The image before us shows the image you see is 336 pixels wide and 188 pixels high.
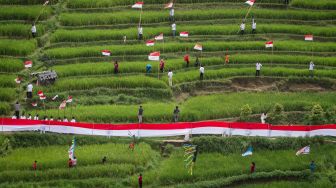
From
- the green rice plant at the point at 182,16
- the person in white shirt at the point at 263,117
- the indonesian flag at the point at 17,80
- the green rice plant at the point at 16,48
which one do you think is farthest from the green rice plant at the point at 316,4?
the indonesian flag at the point at 17,80

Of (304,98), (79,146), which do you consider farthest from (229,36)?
(79,146)

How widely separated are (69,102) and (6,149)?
16.8ft

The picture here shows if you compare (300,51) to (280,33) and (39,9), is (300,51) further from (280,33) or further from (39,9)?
(39,9)

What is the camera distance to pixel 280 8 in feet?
162

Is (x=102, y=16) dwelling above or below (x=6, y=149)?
above

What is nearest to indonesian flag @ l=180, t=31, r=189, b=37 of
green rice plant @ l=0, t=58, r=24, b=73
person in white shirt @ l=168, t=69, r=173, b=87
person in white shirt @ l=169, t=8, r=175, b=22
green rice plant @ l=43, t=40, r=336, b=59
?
green rice plant @ l=43, t=40, r=336, b=59

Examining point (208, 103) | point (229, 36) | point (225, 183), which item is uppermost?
point (229, 36)

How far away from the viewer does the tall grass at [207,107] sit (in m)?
37.5

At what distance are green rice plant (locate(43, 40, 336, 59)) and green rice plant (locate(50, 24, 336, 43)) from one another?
1003mm

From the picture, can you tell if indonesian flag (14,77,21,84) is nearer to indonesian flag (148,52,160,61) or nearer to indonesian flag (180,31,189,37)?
indonesian flag (148,52,160,61)

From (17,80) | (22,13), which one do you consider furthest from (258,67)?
(22,13)

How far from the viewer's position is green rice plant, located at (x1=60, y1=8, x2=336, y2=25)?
1795 inches

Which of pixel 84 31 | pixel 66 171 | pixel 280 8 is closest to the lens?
pixel 66 171

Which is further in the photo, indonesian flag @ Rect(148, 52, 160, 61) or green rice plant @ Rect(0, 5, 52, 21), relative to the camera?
green rice plant @ Rect(0, 5, 52, 21)
